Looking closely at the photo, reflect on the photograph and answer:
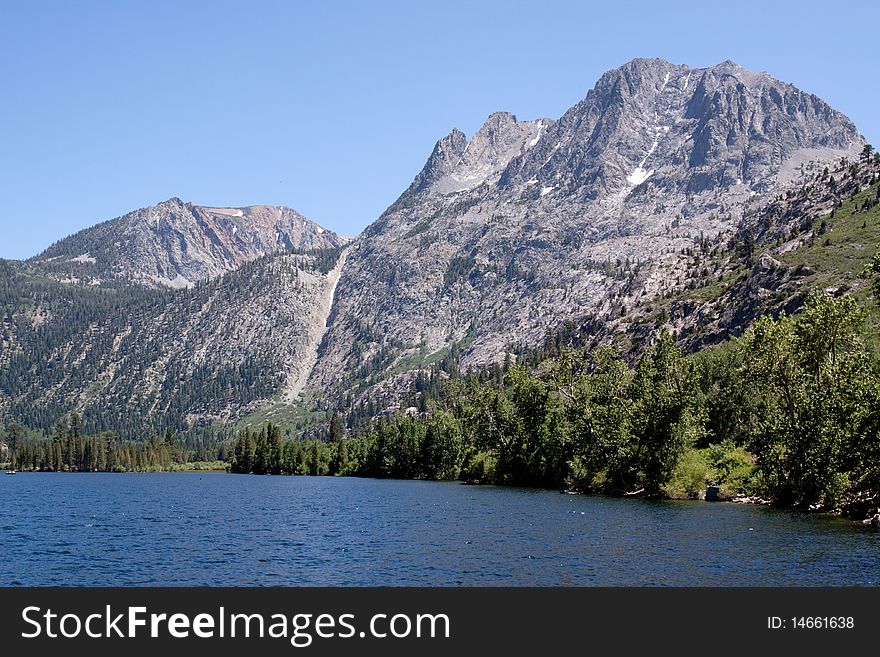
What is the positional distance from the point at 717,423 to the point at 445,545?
9136 centimetres

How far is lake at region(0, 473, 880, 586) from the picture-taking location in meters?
49.6

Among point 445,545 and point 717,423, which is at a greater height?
point 717,423

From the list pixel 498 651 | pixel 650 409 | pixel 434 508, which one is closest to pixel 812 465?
pixel 650 409

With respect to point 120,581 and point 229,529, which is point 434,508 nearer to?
point 229,529

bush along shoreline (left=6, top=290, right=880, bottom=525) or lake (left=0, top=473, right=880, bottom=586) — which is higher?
bush along shoreline (left=6, top=290, right=880, bottom=525)

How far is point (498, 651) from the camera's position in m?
31.0

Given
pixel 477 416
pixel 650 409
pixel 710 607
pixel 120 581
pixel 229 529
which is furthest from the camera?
pixel 477 416

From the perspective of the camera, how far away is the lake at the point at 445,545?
163 ft

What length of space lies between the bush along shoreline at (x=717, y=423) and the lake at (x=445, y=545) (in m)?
6.73

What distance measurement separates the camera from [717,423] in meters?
142

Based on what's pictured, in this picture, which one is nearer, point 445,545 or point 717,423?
point 445,545

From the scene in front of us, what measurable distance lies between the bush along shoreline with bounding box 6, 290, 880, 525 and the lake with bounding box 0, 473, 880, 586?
673cm

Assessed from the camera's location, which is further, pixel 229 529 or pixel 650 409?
pixel 650 409

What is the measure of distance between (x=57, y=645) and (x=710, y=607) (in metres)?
29.1
